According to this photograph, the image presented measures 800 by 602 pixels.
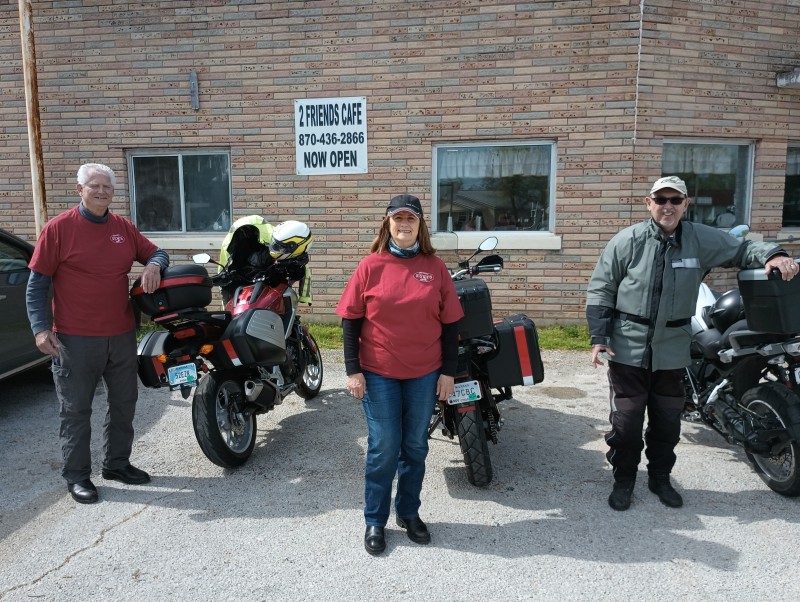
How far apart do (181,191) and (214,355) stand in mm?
5293

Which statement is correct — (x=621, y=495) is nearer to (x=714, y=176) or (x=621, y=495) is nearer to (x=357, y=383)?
(x=357, y=383)

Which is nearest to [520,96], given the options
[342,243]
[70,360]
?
[342,243]

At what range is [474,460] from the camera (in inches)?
146

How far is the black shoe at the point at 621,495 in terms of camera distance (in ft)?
11.6

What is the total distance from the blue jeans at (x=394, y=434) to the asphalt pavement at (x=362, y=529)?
0.23 meters

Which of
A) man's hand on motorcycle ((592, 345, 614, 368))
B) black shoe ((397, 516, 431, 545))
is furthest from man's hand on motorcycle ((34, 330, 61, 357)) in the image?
man's hand on motorcycle ((592, 345, 614, 368))

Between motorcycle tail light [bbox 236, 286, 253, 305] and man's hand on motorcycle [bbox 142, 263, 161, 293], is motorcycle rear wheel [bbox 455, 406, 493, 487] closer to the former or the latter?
motorcycle tail light [bbox 236, 286, 253, 305]

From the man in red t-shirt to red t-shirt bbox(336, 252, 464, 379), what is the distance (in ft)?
4.88

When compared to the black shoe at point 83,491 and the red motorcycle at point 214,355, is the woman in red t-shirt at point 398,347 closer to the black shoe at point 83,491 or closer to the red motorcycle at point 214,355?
the red motorcycle at point 214,355

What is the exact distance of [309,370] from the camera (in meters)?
5.58

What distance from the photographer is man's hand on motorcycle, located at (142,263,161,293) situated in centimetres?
373

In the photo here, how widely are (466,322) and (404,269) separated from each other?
76 cm

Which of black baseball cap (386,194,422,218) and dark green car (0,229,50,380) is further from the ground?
black baseball cap (386,194,422,218)

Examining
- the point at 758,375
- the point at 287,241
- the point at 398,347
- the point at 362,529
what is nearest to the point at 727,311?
the point at 758,375
